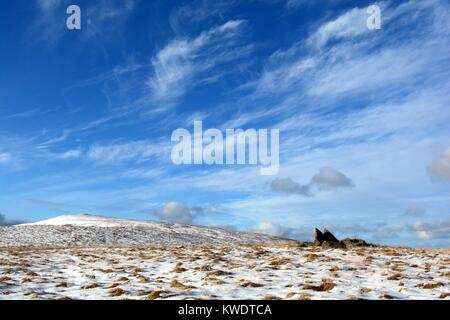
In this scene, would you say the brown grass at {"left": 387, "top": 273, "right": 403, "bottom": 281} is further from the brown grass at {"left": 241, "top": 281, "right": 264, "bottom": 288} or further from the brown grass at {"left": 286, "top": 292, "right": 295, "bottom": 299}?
the brown grass at {"left": 241, "top": 281, "right": 264, "bottom": 288}

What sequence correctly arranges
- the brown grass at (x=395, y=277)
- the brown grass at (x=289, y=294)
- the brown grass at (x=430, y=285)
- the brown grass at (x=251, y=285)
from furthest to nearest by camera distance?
the brown grass at (x=395, y=277)
the brown grass at (x=430, y=285)
the brown grass at (x=251, y=285)
the brown grass at (x=289, y=294)

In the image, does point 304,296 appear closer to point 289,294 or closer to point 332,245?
point 289,294

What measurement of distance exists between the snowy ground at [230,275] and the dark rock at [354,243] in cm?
350

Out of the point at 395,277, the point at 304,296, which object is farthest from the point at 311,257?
the point at 304,296

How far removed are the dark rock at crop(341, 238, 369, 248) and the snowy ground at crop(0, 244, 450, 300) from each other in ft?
11.5

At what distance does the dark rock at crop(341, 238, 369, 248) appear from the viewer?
27938 millimetres

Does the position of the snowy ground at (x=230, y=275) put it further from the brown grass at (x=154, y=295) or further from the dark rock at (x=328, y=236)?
the dark rock at (x=328, y=236)

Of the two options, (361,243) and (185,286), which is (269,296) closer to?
(185,286)

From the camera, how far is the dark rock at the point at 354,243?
2794cm

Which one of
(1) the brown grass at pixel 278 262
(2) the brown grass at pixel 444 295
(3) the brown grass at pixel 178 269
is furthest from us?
(1) the brown grass at pixel 278 262

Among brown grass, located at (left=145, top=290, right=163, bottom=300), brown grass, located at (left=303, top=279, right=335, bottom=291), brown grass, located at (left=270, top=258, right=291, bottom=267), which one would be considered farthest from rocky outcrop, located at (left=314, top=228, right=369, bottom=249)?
brown grass, located at (left=145, top=290, right=163, bottom=300)

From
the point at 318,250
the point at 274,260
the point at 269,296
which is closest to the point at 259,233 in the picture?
the point at 318,250

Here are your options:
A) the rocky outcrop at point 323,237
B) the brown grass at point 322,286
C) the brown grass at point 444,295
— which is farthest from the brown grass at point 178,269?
the rocky outcrop at point 323,237
